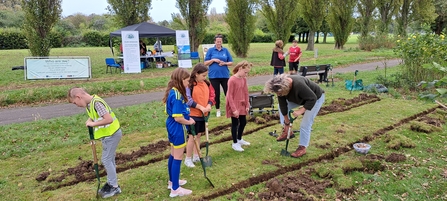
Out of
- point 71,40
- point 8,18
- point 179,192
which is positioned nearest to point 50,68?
point 179,192

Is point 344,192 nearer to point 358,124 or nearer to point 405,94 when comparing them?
point 358,124

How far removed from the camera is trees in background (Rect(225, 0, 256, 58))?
24719 mm

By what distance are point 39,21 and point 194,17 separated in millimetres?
10277

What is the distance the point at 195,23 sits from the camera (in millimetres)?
23656

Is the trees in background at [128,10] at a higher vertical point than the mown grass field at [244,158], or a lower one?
higher

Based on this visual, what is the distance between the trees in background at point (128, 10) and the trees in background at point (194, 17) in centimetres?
236

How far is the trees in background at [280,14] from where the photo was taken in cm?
2741

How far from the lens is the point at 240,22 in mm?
25141

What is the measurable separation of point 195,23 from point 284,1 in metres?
8.72

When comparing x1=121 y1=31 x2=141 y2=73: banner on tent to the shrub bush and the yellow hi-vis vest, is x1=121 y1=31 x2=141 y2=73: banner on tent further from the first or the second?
the shrub bush

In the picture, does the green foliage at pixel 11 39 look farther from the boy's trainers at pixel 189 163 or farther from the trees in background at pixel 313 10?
the boy's trainers at pixel 189 163

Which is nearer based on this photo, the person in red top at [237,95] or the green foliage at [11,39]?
the person in red top at [237,95]

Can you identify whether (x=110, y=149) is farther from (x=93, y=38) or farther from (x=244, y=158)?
(x=93, y=38)

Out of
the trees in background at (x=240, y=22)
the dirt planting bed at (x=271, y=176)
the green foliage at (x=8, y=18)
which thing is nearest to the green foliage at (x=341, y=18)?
the trees in background at (x=240, y=22)
